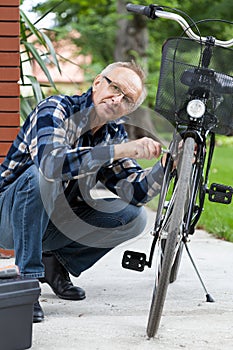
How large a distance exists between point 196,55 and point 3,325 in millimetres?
1172

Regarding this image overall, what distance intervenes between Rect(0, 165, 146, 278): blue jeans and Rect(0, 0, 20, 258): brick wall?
902mm

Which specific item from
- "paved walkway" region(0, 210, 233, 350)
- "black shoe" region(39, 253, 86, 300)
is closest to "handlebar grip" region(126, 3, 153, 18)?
"black shoe" region(39, 253, 86, 300)

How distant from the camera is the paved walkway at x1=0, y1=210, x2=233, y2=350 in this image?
8.36 ft

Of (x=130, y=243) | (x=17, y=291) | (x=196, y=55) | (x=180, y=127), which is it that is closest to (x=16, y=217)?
(x=17, y=291)

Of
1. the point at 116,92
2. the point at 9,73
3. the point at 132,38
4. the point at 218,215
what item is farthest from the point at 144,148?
the point at 132,38

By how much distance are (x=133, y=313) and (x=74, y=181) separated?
1.81 feet

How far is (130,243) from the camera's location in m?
4.46

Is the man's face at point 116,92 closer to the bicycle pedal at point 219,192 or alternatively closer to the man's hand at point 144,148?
the man's hand at point 144,148

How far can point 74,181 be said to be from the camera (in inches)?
117

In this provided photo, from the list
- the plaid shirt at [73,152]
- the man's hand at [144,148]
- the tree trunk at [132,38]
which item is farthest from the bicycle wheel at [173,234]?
the tree trunk at [132,38]

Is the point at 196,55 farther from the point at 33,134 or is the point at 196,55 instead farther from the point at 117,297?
the point at 117,297

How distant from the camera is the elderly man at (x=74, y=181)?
2705 mm

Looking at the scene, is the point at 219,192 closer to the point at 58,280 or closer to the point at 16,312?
the point at 58,280

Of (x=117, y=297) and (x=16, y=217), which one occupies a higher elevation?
(x=16, y=217)
